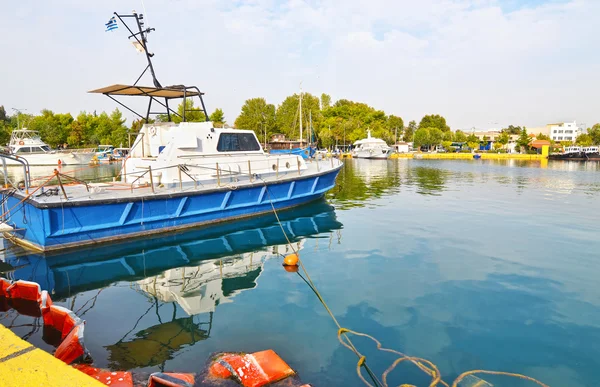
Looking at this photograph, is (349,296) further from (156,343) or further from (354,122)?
(354,122)

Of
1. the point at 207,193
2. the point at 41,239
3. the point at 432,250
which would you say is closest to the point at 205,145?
the point at 207,193

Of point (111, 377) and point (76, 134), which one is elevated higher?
point (76, 134)

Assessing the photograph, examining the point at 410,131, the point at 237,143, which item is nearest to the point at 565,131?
the point at 410,131

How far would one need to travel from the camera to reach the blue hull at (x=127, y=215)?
9516 mm

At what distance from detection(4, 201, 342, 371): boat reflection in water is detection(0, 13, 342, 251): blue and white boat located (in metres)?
0.54

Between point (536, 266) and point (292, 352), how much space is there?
22.9ft

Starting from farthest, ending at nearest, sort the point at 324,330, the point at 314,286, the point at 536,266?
the point at 536,266, the point at 314,286, the point at 324,330

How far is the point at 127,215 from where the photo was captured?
10523 mm

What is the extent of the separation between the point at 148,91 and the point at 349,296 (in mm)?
10443

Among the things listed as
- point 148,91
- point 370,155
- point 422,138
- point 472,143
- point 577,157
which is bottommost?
point 577,157

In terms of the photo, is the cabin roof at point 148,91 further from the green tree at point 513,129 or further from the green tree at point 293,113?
the green tree at point 513,129

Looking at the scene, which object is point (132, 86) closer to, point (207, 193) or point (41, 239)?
point (207, 193)

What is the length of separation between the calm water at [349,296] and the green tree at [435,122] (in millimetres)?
96824

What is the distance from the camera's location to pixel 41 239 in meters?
9.52
